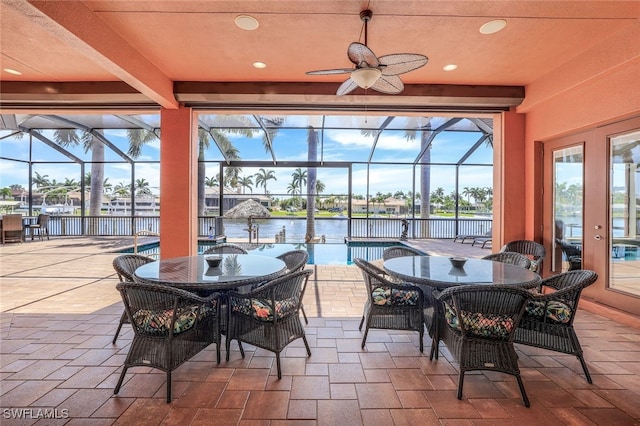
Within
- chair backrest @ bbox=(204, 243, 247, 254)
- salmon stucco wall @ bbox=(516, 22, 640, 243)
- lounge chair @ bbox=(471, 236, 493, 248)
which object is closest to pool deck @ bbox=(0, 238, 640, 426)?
chair backrest @ bbox=(204, 243, 247, 254)

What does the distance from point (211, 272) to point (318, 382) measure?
3.85 ft

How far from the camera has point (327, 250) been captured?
816 centimetres

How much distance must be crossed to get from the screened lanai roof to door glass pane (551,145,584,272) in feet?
11.4

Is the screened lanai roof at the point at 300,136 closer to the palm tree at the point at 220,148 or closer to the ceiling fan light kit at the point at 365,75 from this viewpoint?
the palm tree at the point at 220,148

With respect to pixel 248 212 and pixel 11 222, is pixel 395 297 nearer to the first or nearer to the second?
pixel 248 212

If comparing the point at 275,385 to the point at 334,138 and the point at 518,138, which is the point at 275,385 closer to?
the point at 518,138

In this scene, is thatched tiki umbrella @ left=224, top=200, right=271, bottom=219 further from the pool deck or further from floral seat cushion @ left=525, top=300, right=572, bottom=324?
floral seat cushion @ left=525, top=300, right=572, bottom=324

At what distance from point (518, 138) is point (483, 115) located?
63cm

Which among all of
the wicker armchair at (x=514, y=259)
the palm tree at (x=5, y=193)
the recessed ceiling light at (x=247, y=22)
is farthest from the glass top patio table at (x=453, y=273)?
the palm tree at (x=5, y=193)

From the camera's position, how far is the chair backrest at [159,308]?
72.8 inches

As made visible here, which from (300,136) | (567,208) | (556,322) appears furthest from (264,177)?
(556,322)

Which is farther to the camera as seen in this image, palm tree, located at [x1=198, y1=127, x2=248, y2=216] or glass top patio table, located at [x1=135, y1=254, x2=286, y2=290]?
palm tree, located at [x1=198, y1=127, x2=248, y2=216]

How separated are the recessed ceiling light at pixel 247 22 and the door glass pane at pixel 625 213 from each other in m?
4.17

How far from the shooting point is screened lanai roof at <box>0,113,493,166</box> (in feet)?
24.5
